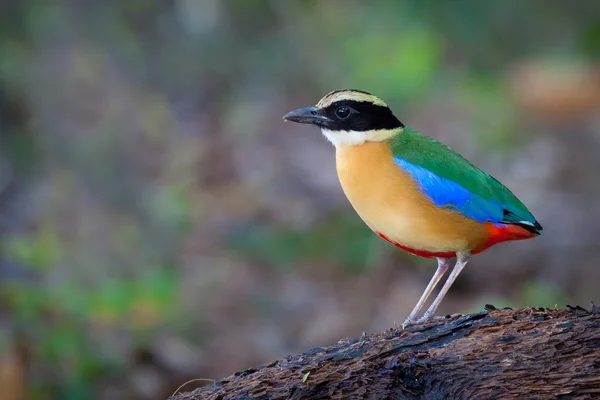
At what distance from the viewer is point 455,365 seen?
408 centimetres

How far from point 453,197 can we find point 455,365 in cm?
122

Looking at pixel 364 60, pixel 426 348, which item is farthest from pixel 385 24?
pixel 426 348

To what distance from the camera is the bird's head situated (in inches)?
208

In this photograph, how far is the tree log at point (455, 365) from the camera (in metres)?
3.92

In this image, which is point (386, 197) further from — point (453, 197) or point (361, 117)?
point (361, 117)

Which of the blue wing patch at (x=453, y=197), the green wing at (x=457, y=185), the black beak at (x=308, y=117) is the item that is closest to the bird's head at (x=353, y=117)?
the black beak at (x=308, y=117)

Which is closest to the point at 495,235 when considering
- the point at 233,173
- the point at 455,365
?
the point at 455,365

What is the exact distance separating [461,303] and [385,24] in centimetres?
430

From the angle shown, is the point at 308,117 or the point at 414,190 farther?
the point at 308,117

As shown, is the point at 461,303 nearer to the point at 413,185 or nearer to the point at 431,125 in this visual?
the point at 431,125

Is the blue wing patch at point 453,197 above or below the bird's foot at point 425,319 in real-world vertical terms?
above

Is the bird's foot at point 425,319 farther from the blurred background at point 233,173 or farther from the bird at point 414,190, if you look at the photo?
the blurred background at point 233,173

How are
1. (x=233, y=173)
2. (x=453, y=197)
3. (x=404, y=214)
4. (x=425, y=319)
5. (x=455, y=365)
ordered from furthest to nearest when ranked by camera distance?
(x=233, y=173) → (x=453, y=197) → (x=404, y=214) → (x=425, y=319) → (x=455, y=365)

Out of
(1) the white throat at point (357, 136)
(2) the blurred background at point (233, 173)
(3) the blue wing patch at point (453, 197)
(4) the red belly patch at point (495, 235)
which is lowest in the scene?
(4) the red belly patch at point (495, 235)
